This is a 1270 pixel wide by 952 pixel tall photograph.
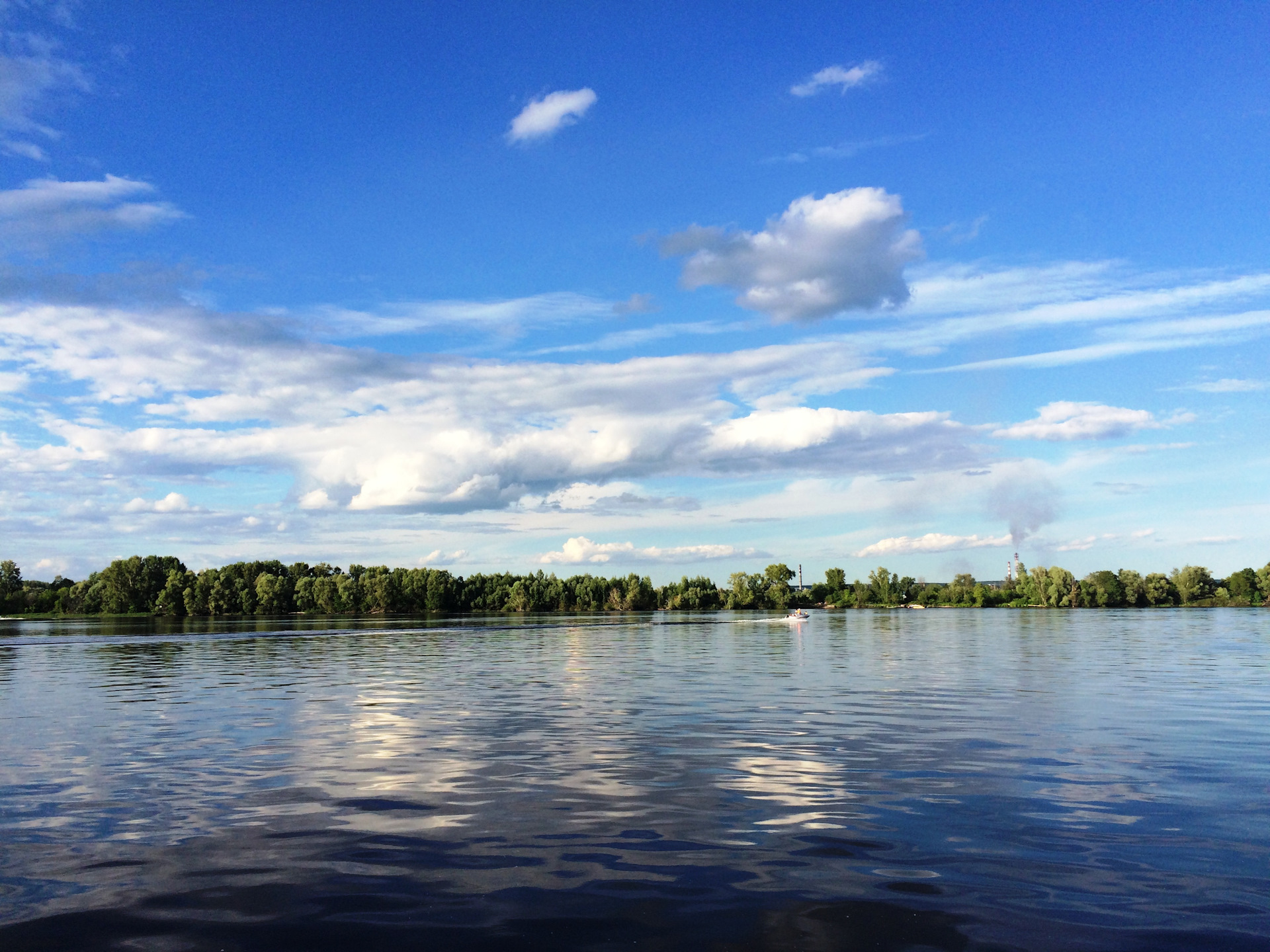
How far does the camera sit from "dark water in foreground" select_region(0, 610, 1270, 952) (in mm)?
12633

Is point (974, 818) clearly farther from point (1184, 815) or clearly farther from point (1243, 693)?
point (1243, 693)

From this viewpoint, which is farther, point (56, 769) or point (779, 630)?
point (779, 630)

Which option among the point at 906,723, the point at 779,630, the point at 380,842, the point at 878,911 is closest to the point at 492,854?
the point at 380,842

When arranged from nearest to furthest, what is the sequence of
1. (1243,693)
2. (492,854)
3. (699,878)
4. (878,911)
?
(878,911) < (699,878) < (492,854) < (1243,693)

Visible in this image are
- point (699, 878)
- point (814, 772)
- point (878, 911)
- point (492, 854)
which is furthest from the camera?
point (814, 772)

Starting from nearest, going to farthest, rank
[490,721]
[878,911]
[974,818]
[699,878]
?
[878,911]
[699,878]
[974,818]
[490,721]

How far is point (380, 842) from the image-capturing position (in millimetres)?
16984

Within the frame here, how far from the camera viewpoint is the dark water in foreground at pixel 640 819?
41.4 ft

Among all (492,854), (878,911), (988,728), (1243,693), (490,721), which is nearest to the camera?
(878,911)

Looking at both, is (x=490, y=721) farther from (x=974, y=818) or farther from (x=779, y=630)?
(x=779, y=630)

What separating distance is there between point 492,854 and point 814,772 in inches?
425

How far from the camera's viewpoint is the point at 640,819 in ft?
61.0

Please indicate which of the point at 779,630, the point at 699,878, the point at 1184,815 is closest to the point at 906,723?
the point at 1184,815

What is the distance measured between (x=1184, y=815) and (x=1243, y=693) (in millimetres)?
31032
